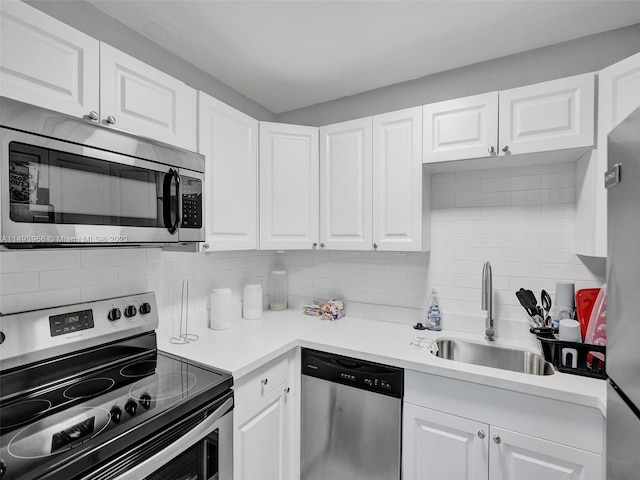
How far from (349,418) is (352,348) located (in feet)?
1.21

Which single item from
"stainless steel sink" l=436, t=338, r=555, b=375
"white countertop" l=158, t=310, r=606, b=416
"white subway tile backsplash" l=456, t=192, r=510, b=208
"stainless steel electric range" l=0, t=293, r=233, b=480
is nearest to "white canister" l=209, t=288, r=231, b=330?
"white countertop" l=158, t=310, r=606, b=416

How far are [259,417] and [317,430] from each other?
407 mm

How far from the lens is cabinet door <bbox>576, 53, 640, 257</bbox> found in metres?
1.28

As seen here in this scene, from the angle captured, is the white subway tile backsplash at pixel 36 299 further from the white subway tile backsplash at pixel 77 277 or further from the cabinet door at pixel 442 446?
the cabinet door at pixel 442 446

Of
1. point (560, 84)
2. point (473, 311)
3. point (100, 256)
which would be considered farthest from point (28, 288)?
point (560, 84)

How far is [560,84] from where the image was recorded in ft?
4.84

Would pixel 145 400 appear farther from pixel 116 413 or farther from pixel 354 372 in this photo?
pixel 354 372

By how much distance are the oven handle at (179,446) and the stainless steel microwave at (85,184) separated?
70cm

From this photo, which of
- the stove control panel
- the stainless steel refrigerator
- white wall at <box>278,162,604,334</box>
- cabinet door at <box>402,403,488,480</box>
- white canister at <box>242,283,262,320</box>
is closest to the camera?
the stainless steel refrigerator

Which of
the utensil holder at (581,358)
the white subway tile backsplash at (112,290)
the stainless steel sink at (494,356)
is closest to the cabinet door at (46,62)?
the white subway tile backsplash at (112,290)

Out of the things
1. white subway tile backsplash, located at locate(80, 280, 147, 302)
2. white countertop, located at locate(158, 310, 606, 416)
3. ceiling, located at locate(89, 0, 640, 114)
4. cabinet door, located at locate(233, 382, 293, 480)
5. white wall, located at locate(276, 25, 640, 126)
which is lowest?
cabinet door, located at locate(233, 382, 293, 480)

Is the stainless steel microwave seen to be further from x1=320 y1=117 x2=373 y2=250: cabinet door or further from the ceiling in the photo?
x1=320 y1=117 x2=373 y2=250: cabinet door

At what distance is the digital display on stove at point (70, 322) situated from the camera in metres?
1.27

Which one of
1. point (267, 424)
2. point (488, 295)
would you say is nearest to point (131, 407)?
point (267, 424)
